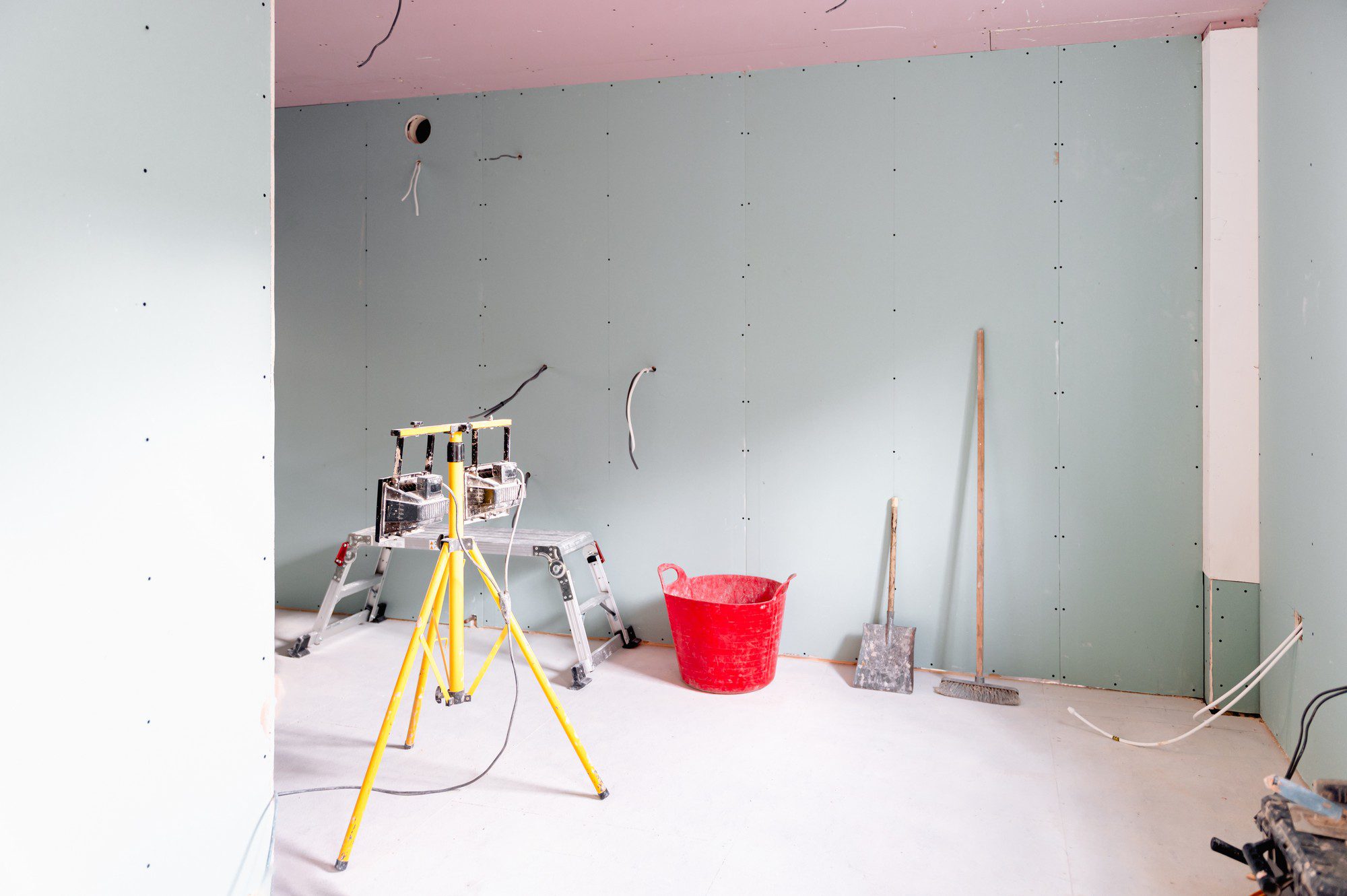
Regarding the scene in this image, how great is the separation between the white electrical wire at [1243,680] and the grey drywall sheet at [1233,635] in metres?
0.03

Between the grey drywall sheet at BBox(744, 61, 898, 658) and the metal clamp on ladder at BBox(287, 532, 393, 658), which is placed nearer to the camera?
the grey drywall sheet at BBox(744, 61, 898, 658)

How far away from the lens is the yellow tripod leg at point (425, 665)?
6.67 feet

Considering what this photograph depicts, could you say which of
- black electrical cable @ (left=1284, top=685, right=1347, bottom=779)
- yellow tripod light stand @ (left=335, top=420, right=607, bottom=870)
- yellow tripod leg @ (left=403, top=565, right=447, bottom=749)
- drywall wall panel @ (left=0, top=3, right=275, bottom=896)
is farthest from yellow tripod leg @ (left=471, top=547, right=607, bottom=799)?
black electrical cable @ (left=1284, top=685, right=1347, bottom=779)

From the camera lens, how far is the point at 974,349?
123 inches

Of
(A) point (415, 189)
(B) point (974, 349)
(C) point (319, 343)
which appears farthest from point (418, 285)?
(B) point (974, 349)

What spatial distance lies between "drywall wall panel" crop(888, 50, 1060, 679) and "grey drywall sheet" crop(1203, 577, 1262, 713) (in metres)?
0.52

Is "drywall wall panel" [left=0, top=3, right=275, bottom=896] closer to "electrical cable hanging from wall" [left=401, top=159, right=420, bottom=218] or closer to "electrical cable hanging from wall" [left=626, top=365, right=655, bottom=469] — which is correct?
A: "electrical cable hanging from wall" [left=626, top=365, right=655, bottom=469]

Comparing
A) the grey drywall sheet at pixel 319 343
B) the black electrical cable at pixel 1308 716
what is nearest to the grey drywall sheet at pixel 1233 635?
the black electrical cable at pixel 1308 716

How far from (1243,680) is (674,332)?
2428mm

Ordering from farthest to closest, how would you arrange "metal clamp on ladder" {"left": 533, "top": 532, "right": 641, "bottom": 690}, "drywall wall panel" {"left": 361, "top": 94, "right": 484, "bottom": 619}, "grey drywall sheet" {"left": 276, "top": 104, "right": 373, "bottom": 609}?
"grey drywall sheet" {"left": 276, "top": 104, "right": 373, "bottom": 609} < "drywall wall panel" {"left": 361, "top": 94, "right": 484, "bottom": 619} < "metal clamp on ladder" {"left": 533, "top": 532, "right": 641, "bottom": 690}

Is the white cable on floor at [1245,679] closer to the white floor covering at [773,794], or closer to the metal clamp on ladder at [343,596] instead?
the white floor covering at [773,794]

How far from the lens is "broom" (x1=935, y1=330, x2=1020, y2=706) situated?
2.87 metres

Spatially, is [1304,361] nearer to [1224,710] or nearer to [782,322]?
[1224,710]

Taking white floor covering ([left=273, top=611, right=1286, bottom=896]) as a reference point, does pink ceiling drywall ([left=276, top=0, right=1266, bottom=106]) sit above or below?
above
